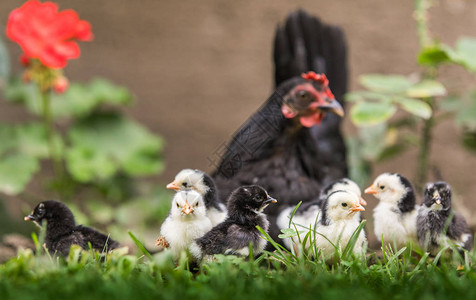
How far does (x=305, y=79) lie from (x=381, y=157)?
1686 millimetres

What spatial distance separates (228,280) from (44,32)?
2.48m

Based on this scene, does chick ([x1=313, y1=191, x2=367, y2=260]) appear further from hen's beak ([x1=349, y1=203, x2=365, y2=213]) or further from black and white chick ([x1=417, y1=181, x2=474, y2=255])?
black and white chick ([x1=417, y1=181, x2=474, y2=255])

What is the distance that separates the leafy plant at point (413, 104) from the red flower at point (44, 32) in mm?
1855

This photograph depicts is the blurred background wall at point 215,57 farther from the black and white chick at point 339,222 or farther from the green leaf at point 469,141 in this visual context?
the black and white chick at point 339,222

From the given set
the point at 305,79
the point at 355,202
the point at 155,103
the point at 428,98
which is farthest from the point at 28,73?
the point at 428,98

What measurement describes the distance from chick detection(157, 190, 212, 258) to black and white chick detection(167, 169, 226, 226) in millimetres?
154

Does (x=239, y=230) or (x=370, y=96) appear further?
(x=370, y=96)

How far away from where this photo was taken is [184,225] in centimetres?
205

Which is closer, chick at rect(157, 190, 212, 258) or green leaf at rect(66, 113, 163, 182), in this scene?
chick at rect(157, 190, 212, 258)

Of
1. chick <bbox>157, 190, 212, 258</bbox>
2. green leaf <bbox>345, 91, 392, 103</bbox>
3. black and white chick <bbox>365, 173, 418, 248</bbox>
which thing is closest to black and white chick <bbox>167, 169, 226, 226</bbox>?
chick <bbox>157, 190, 212, 258</bbox>

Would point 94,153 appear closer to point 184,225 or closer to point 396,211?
point 184,225

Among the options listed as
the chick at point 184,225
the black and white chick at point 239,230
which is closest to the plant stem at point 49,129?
the chick at point 184,225

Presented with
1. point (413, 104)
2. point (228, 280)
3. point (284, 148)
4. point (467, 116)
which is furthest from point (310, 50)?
point (228, 280)

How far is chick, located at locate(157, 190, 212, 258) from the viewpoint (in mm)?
2021
